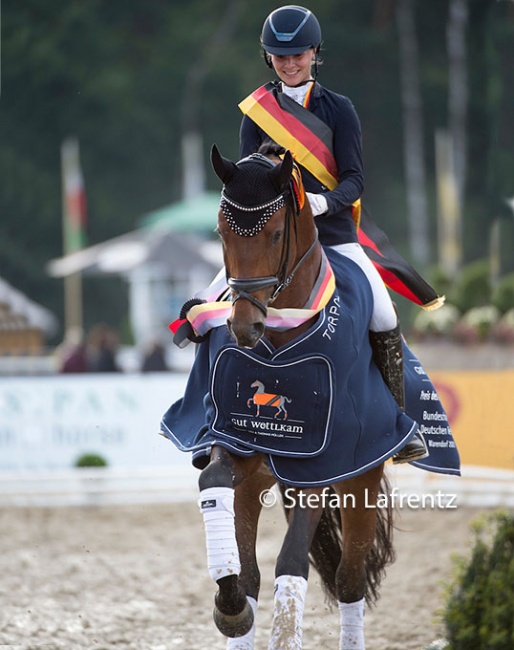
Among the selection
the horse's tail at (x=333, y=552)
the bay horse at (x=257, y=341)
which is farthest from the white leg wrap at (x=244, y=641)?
the horse's tail at (x=333, y=552)

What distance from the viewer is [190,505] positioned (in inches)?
472

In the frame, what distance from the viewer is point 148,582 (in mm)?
8109

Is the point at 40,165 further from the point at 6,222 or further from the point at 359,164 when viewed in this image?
the point at 359,164

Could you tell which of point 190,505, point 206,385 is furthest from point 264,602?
point 190,505

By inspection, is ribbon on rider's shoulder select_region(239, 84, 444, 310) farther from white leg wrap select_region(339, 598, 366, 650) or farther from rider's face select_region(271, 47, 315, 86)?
white leg wrap select_region(339, 598, 366, 650)

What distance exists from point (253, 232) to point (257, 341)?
1.27ft

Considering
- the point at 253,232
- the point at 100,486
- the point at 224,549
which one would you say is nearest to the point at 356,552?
the point at 224,549

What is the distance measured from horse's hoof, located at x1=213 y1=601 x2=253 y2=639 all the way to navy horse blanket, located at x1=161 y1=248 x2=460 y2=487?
52 cm

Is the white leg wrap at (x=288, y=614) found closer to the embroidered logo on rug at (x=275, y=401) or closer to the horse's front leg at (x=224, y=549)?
the horse's front leg at (x=224, y=549)

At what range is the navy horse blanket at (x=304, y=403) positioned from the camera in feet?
15.4

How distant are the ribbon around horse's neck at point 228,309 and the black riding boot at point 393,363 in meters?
0.49

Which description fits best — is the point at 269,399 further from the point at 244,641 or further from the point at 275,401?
the point at 244,641

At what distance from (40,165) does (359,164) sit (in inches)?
1293

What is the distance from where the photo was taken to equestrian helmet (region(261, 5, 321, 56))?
16.6ft
